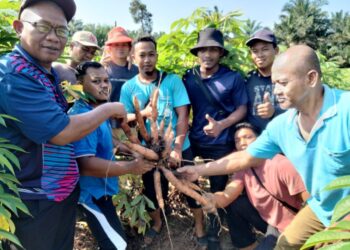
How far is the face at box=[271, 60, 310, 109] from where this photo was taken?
1907mm

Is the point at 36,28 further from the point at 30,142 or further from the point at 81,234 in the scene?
the point at 81,234

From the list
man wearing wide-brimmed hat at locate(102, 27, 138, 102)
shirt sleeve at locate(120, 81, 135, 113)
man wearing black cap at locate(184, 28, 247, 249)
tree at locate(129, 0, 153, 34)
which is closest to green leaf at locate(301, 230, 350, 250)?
man wearing black cap at locate(184, 28, 247, 249)

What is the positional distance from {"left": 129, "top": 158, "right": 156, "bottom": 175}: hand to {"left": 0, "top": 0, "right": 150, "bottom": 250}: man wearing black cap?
0.42 m

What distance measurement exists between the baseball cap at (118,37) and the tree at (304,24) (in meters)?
34.0

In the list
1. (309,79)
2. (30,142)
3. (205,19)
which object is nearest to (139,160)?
(30,142)

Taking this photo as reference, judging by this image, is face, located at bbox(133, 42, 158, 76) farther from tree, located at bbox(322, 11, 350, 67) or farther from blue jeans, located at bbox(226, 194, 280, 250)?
tree, located at bbox(322, 11, 350, 67)

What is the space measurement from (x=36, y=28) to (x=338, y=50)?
35.4m

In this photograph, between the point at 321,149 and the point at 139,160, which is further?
the point at 139,160

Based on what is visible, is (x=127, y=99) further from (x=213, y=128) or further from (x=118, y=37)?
(x=118, y=37)

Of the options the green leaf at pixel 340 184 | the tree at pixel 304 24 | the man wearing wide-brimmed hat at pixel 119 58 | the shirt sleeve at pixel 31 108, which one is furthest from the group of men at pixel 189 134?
the tree at pixel 304 24

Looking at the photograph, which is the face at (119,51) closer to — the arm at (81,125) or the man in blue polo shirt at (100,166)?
the man in blue polo shirt at (100,166)

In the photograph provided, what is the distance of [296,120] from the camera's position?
207 centimetres

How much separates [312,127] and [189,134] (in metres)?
1.59

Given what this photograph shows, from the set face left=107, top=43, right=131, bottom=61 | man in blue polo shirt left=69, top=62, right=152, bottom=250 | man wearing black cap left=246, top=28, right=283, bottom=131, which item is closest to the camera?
man in blue polo shirt left=69, top=62, right=152, bottom=250
